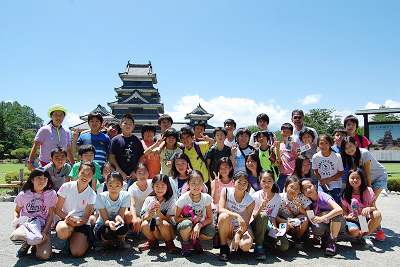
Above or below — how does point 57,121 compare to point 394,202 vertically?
above

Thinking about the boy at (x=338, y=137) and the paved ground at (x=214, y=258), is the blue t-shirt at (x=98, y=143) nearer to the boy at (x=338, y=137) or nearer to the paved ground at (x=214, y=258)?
the paved ground at (x=214, y=258)

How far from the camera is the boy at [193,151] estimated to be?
15.6 ft

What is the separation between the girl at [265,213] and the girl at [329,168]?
3.62 ft

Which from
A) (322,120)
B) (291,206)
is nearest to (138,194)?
(291,206)

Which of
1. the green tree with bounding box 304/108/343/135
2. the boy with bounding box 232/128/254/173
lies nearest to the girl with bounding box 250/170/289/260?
the boy with bounding box 232/128/254/173

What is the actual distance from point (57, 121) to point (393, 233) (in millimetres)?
6043

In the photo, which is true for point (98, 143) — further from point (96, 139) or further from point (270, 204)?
point (270, 204)

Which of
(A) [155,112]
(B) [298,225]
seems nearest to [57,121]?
(B) [298,225]

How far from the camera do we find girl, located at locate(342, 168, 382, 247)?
3842 mm

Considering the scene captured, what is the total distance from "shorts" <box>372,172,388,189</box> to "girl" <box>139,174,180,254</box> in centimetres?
330

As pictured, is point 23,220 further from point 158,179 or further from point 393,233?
point 393,233

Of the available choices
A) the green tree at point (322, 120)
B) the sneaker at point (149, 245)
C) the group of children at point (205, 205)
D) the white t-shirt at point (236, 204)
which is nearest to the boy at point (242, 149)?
the group of children at point (205, 205)

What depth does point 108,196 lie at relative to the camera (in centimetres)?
381

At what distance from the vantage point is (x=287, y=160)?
5.03m
